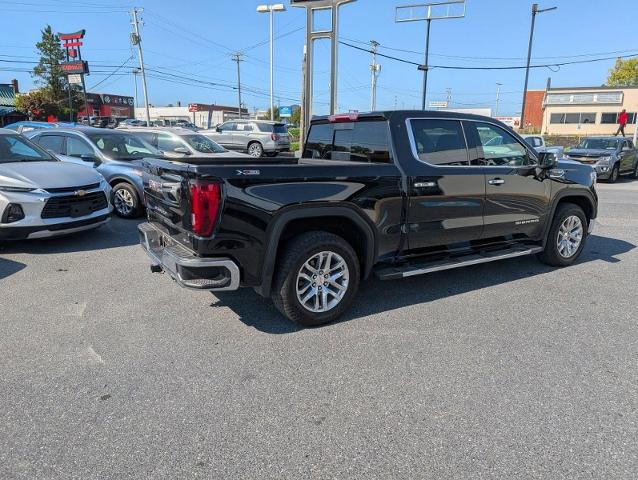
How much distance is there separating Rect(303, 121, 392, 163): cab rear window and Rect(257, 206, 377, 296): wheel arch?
2.41ft

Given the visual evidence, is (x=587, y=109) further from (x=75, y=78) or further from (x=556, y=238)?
(x=556, y=238)

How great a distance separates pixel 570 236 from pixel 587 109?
57.4 m

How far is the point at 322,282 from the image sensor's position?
407 cm

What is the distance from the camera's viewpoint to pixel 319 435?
2.68 meters

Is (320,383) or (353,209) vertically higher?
(353,209)

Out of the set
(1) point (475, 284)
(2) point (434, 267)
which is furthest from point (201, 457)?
(1) point (475, 284)

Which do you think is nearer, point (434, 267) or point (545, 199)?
point (434, 267)

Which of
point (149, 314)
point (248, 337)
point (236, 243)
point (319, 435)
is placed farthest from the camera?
point (149, 314)

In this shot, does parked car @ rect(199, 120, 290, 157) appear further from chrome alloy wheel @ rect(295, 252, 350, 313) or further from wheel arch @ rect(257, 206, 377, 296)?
chrome alloy wheel @ rect(295, 252, 350, 313)

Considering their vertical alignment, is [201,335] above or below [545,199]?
below

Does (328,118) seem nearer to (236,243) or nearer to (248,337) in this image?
(236,243)

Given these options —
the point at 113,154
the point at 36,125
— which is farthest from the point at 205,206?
the point at 36,125

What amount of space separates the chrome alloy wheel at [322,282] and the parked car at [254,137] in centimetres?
1966

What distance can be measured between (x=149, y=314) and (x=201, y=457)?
6.93 feet
